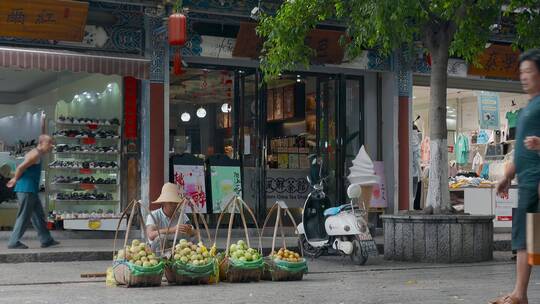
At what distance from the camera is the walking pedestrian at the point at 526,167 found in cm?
628

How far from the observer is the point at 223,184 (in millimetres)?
16188

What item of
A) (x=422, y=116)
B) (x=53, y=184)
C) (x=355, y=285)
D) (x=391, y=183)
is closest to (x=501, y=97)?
(x=422, y=116)

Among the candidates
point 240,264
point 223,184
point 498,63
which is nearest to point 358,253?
point 240,264

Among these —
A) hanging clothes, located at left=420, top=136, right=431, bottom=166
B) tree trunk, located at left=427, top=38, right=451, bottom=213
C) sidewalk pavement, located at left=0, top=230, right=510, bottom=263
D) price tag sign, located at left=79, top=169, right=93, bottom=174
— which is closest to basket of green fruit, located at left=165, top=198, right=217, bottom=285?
sidewalk pavement, located at left=0, top=230, right=510, bottom=263

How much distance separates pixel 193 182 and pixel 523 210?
10142 millimetres

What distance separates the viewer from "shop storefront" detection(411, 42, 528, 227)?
58.6 ft

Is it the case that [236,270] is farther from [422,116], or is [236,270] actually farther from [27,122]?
[422,116]

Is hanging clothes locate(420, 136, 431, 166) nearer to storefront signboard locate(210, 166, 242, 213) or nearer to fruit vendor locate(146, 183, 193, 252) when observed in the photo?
storefront signboard locate(210, 166, 242, 213)

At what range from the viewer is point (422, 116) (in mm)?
20188

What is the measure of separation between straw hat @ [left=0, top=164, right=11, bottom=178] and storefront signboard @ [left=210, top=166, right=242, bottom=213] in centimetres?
362

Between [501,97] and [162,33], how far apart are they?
8.31 m

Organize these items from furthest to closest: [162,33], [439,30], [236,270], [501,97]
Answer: [501,97] < [162,33] < [439,30] < [236,270]

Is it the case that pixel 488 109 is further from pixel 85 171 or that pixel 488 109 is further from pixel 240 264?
pixel 240 264

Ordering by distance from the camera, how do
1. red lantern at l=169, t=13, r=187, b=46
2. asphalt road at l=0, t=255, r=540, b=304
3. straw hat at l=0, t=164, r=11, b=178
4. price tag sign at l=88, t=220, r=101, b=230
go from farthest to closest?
straw hat at l=0, t=164, r=11, b=178 → price tag sign at l=88, t=220, r=101, b=230 → red lantern at l=169, t=13, r=187, b=46 → asphalt road at l=0, t=255, r=540, b=304
